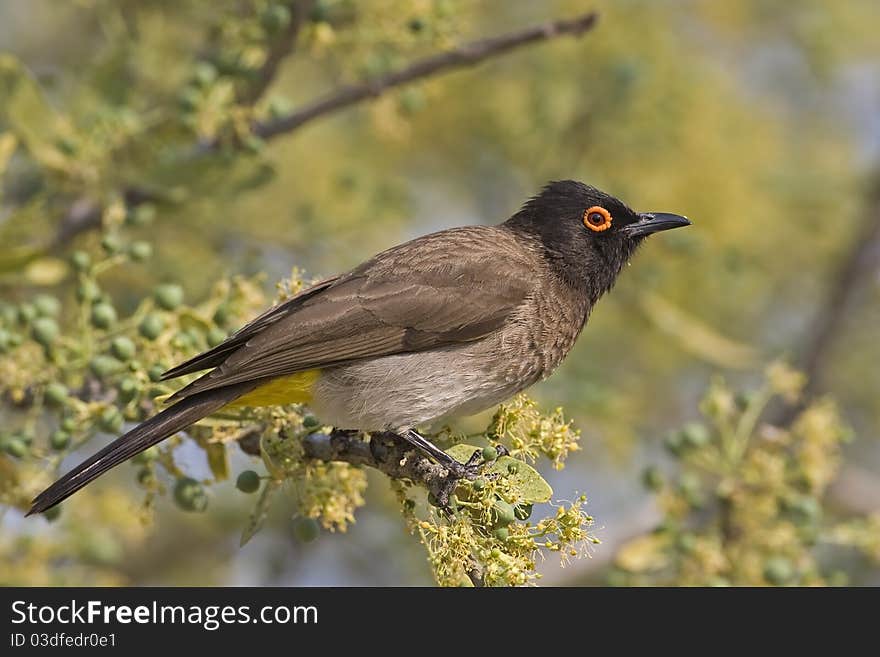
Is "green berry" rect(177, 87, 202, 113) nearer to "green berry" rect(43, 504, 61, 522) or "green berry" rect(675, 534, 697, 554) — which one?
"green berry" rect(43, 504, 61, 522)

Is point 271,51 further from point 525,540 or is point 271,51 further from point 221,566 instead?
point 221,566

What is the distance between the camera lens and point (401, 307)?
4301 millimetres

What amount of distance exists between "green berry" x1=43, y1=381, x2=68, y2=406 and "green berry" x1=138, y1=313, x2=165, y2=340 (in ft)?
0.95

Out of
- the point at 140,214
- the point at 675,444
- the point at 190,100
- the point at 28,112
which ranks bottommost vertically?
the point at 675,444

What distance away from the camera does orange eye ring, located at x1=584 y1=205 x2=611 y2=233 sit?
4871mm

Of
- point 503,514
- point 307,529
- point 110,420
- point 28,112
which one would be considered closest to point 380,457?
point 307,529

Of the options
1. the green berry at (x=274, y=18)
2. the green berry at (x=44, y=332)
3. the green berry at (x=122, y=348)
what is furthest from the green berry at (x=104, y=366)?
the green berry at (x=274, y=18)

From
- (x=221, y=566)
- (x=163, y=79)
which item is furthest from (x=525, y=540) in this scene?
(x=221, y=566)

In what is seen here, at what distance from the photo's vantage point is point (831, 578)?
4.64 m

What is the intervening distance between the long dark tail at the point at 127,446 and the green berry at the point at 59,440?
0.13 m

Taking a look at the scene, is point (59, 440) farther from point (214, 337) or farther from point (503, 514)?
point (503, 514)

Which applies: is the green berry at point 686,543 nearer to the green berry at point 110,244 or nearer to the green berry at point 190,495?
the green berry at point 190,495

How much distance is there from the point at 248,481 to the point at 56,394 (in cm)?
63

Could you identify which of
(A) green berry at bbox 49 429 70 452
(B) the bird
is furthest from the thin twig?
(A) green berry at bbox 49 429 70 452
